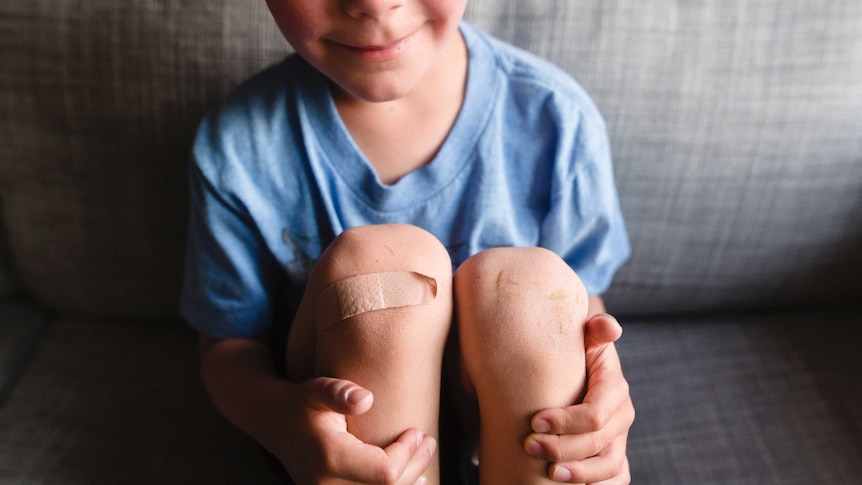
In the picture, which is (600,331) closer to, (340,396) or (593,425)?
(593,425)

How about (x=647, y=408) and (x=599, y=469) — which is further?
(x=647, y=408)

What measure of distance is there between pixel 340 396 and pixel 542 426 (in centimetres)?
16

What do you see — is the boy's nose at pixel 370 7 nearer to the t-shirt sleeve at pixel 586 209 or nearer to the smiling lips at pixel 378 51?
the smiling lips at pixel 378 51

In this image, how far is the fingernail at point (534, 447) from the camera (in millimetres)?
632

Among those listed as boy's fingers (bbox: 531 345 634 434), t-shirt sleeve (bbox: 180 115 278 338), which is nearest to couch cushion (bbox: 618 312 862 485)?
boy's fingers (bbox: 531 345 634 434)

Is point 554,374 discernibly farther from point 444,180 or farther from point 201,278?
point 201,278

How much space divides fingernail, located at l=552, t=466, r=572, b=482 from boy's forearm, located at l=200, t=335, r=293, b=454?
0.79 feet

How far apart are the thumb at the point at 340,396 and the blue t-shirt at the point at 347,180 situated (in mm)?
192

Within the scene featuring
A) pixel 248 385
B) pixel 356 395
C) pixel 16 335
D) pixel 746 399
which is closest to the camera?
pixel 356 395

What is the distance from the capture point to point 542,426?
0.63 m

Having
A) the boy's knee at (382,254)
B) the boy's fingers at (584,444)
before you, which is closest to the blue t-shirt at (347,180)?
the boy's knee at (382,254)

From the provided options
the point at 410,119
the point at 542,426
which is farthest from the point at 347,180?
the point at 542,426

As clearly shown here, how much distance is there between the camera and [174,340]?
1041 millimetres

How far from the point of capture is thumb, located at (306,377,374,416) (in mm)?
619
